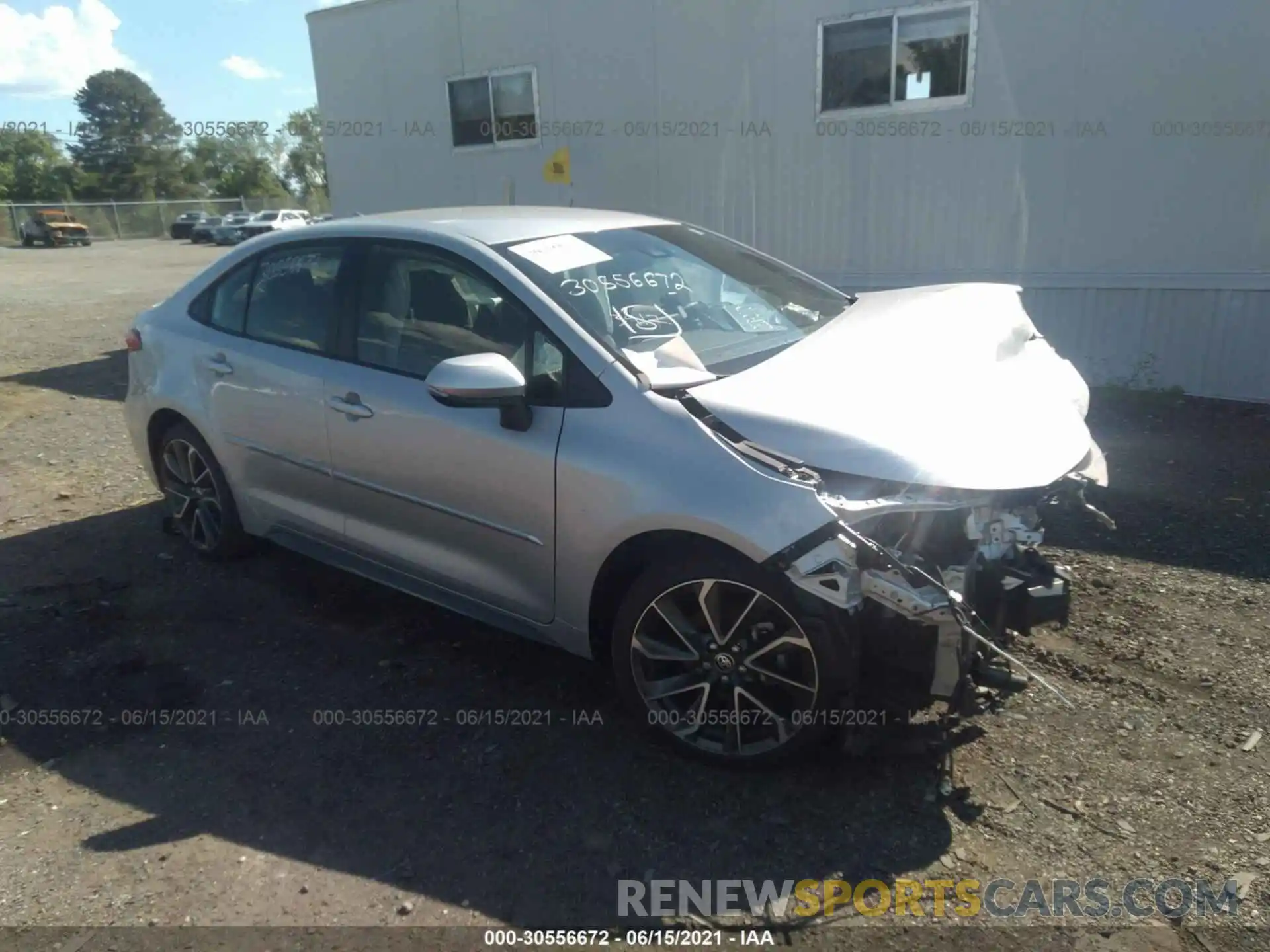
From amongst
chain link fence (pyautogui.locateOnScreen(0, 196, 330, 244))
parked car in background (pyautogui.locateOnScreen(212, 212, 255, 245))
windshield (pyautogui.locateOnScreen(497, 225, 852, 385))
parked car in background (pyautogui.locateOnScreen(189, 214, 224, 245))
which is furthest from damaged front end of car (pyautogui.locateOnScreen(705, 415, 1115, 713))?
chain link fence (pyautogui.locateOnScreen(0, 196, 330, 244))

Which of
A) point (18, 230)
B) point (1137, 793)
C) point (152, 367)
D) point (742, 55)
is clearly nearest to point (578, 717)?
point (1137, 793)

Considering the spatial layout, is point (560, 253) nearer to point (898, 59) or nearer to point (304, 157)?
point (898, 59)

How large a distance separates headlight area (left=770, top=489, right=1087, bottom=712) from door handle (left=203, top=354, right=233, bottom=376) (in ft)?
9.46

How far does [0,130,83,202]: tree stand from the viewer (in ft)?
174

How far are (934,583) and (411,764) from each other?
1.82m

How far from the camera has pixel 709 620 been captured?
2.98m

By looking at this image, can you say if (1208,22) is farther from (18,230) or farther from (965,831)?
(18,230)

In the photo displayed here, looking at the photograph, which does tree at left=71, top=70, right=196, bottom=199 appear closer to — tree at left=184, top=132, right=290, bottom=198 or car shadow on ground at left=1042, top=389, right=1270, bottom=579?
tree at left=184, top=132, right=290, bottom=198

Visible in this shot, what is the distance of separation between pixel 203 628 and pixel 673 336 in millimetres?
2522

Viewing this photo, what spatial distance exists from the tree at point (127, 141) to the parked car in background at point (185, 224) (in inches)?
383

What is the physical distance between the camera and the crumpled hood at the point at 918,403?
9.02 ft

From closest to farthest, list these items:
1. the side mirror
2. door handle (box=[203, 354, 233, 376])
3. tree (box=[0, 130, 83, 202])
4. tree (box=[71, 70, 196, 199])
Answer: the side mirror
door handle (box=[203, 354, 233, 376])
tree (box=[0, 130, 83, 202])
tree (box=[71, 70, 196, 199])

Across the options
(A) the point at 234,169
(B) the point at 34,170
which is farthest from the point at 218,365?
(B) the point at 34,170

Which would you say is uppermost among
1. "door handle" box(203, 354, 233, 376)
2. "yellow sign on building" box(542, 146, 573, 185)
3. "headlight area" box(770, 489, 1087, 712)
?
"yellow sign on building" box(542, 146, 573, 185)
